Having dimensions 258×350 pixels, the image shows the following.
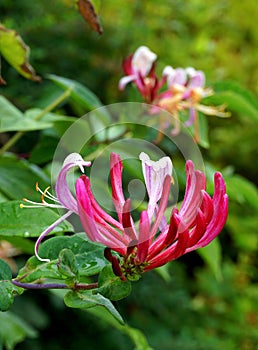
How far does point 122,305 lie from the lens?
150 cm

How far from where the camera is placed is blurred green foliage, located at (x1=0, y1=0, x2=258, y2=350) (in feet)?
4.00

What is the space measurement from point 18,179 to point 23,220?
233 mm

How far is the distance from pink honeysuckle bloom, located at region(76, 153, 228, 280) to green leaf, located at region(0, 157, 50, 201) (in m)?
0.29

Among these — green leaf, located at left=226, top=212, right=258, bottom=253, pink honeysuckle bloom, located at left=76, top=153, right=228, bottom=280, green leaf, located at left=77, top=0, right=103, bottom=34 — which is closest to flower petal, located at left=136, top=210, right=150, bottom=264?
pink honeysuckle bloom, located at left=76, top=153, right=228, bottom=280

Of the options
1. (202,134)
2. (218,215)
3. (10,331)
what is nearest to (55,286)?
(218,215)

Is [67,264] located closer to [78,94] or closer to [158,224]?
[158,224]

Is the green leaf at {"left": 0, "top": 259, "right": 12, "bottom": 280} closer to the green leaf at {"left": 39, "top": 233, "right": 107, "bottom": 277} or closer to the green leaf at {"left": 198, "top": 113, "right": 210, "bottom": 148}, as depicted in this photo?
the green leaf at {"left": 39, "top": 233, "right": 107, "bottom": 277}

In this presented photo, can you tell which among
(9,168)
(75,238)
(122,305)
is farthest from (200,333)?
(75,238)

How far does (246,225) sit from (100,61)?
696 mm

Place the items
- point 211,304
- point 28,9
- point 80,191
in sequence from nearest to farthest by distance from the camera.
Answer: point 80,191 < point 28,9 < point 211,304

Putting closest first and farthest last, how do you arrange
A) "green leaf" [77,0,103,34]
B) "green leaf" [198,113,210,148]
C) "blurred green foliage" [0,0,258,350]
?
"green leaf" [77,0,103,34], "green leaf" [198,113,210,148], "blurred green foliage" [0,0,258,350]

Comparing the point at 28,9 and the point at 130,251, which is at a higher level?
the point at 130,251

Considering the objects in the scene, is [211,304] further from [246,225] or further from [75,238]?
[75,238]

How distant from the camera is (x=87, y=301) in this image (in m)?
0.41
